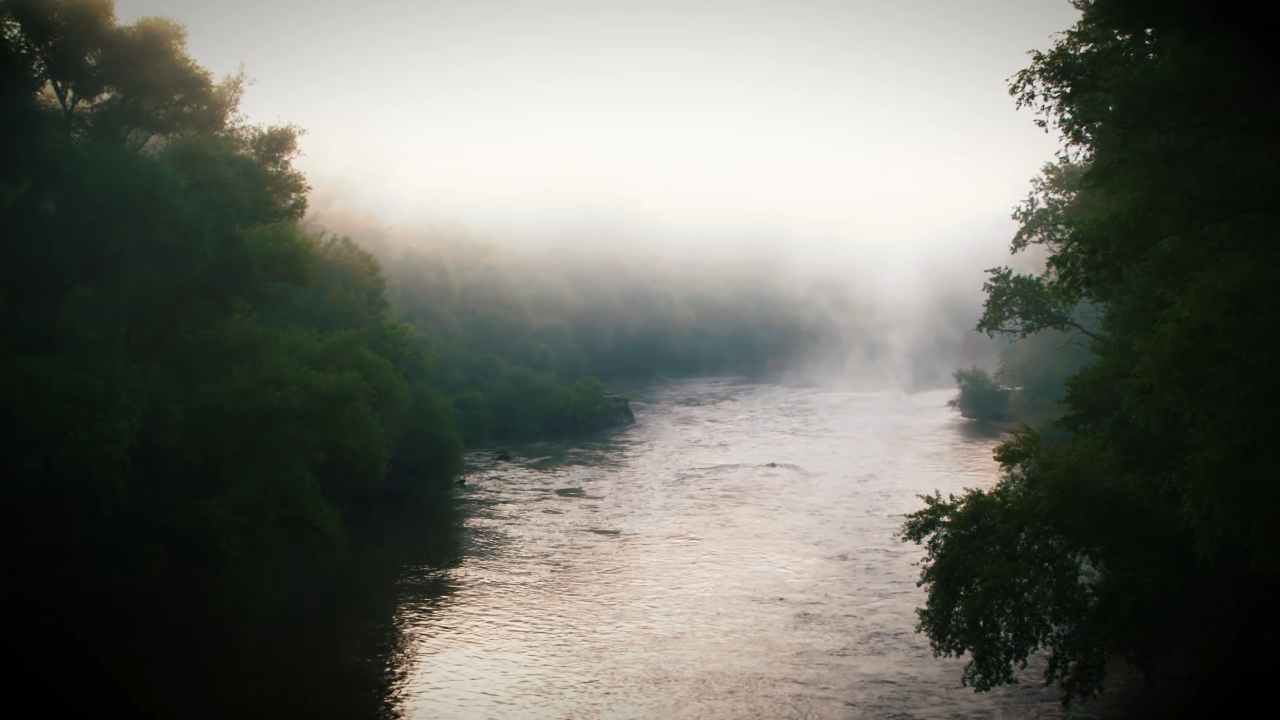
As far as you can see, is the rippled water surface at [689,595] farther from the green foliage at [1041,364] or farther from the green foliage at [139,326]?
the green foliage at [1041,364]

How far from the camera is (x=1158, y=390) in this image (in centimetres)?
1702

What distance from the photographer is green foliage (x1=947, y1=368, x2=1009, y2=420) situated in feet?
323

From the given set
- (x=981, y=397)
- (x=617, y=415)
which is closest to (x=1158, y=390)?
(x=617, y=415)

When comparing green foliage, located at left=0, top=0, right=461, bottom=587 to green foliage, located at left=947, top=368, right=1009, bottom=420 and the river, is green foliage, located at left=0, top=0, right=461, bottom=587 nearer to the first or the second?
the river

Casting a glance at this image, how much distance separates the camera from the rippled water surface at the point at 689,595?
92.9ft

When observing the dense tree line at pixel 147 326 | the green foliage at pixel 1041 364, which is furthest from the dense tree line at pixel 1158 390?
the green foliage at pixel 1041 364

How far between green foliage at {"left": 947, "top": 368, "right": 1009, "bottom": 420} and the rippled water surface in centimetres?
2223

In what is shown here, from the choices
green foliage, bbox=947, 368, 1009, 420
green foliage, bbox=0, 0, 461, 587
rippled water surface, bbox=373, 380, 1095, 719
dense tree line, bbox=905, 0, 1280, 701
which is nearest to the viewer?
dense tree line, bbox=905, 0, 1280, 701

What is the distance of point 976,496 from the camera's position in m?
23.3

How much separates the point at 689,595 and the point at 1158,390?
27060 mm

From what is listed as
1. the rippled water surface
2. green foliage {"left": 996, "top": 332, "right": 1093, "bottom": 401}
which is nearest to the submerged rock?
the rippled water surface

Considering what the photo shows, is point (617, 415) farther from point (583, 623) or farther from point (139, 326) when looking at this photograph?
point (139, 326)

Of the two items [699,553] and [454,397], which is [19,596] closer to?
[699,553]

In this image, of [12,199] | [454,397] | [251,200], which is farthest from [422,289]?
[12,199]
